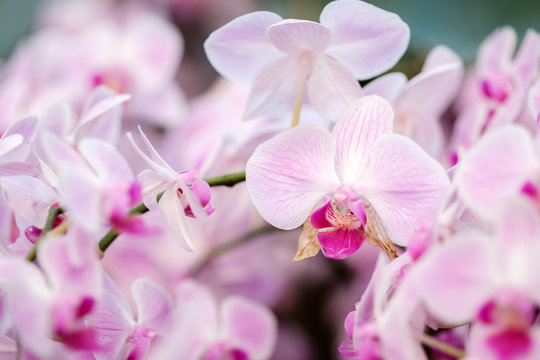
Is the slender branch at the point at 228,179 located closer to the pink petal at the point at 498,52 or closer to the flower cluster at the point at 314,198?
the flower cluster at the point at 314,198

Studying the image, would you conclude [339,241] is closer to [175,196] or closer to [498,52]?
[175,196]

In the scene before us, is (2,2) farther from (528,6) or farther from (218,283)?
(528,6)

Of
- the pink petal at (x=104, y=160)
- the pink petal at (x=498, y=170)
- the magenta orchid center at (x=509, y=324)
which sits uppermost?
the pink petal at (x=498, y=170)

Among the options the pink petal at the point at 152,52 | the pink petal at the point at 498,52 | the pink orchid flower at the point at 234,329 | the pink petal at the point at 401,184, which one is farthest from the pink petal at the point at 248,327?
the pink petal at the point at 152,52

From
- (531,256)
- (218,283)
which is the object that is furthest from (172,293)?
(531,256)

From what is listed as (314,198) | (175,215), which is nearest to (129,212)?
(175,215)
